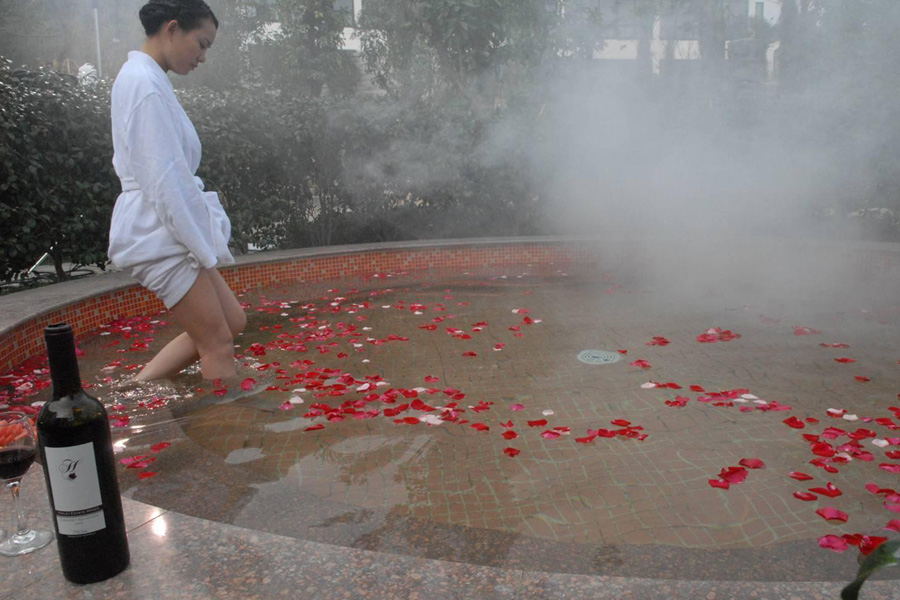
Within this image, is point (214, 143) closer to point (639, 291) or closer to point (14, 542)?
point (639, 291)

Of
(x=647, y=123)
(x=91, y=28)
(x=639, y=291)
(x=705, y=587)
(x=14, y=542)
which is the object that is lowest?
(x=639, y=291)

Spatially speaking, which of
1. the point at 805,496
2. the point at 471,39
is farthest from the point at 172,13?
the point at 471,39

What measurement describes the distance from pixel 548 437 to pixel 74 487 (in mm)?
2002

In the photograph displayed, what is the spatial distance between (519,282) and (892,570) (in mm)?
4856

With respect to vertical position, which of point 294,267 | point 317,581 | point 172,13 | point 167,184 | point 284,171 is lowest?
point 294,267

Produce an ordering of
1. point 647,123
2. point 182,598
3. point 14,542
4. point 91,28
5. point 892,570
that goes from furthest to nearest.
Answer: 1. point 91,28
2. point 647,123
3. point 892,570
4. point 14,542
5. point 182,598

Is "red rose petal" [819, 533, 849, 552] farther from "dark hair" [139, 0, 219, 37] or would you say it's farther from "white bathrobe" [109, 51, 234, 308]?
"dark hair" [139, 0, 219, 37]

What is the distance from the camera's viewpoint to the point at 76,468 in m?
1.22

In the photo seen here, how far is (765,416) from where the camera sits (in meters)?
3.10

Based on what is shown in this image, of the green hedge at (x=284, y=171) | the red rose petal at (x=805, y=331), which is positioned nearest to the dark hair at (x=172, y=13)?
the green hedge at (x=284, y=171)

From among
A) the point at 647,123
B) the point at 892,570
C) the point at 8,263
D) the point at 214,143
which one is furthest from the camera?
the point at 647,123

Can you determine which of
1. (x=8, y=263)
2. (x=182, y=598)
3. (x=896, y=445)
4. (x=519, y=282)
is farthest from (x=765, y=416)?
(x=8, y=263)

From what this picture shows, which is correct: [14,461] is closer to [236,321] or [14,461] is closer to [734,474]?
[236,321]

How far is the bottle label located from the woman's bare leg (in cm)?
194
